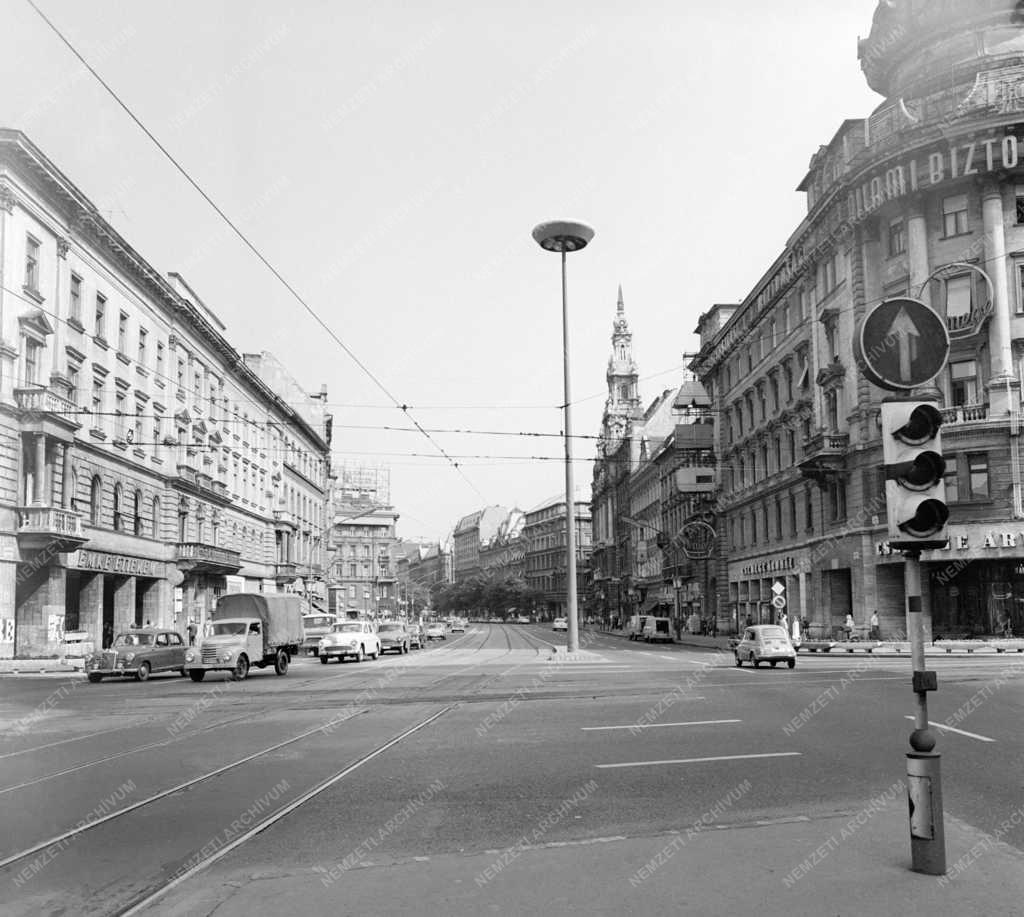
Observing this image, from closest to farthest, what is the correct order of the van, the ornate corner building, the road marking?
the road marking → the ornate corner building → the van

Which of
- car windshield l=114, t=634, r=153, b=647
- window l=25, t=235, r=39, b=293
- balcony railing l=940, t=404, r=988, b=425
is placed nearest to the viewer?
car windshield l=114, t=634, r=153, b=647

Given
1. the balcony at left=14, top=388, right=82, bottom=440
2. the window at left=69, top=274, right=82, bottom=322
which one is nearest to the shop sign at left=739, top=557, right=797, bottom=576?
the balcony at left=14, top=388, right=82, bottom=440

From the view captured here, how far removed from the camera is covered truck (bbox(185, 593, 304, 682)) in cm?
2822

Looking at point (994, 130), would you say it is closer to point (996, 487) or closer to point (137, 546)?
point (996, 487)

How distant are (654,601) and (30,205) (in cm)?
6270

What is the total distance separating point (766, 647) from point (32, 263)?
27.9 m

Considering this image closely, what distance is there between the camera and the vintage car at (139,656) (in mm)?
29188

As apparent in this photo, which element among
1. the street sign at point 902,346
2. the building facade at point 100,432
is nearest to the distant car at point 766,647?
the building facade at point 100,432

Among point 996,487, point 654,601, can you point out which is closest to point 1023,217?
point 996,487

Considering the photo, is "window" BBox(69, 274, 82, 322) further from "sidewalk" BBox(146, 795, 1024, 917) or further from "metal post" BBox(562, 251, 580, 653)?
"sidewalk" BBox(146, 795, 1024, 917)

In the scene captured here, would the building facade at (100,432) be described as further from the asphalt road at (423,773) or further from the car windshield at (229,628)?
the asphalt road at (423,773)

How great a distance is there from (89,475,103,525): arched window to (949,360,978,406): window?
3390 centimetres

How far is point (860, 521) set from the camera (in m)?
42.9

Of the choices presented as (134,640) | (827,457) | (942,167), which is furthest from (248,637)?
(942,167)
